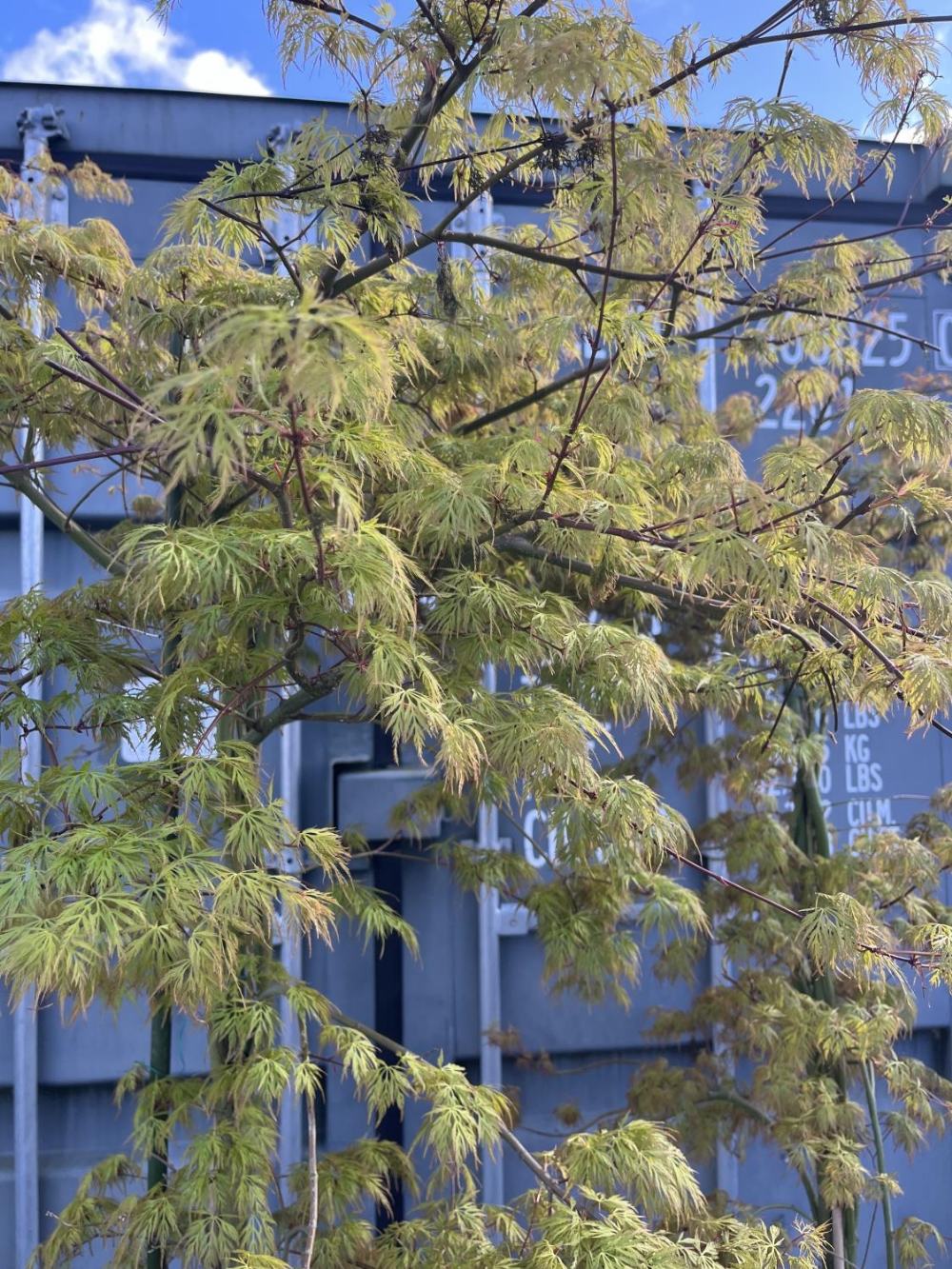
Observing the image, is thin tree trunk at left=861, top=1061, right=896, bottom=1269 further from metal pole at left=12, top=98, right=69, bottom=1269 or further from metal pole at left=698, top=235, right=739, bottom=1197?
metal pole at left=12, top=98, right=69, bottom=1269

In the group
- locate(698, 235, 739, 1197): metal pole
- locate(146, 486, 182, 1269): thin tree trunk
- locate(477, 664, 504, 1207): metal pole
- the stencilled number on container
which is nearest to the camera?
locate(146, 486, 182, 1269): thin tree trunk

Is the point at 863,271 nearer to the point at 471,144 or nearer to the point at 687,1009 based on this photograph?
the point at 471,144

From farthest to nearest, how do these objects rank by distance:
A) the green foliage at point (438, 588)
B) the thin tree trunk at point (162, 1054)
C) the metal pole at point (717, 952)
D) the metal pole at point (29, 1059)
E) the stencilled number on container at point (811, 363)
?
the stencilled number on container at point (811, 363) < the metal pole at point (717, 952) < the metal pole at point (29, 1059) < the thin tree trunk at point (162, 1054) < the green foliage at point (438, 588)

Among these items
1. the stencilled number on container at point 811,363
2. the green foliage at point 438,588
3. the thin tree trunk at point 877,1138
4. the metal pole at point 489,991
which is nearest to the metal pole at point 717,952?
the stencilled number on container at point 811,363

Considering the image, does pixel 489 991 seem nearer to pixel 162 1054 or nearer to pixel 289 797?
pixel 289 797

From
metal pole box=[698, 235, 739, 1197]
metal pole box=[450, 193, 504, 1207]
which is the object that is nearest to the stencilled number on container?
metal pole box=[698, 235, 739, 1197]

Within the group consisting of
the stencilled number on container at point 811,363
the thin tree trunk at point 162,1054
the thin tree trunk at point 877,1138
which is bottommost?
the thin tree trunk at point 877,1138

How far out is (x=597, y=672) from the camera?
186cm

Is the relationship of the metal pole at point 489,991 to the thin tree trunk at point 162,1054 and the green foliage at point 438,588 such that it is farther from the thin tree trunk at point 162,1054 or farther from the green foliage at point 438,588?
the thin tree trunk at point 162,1054

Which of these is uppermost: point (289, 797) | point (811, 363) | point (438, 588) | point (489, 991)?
point (811, 363)

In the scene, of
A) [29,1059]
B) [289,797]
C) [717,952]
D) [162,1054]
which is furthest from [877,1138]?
[29,1059]

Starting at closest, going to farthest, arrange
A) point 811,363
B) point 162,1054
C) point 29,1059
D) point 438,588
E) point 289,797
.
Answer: point 438,588, point 162,1054, point 29,1059, point 289,797, point 811,363

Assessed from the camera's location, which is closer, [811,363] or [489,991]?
[489,991]

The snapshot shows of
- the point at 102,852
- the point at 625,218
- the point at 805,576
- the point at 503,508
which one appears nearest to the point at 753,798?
the point at 805,576
